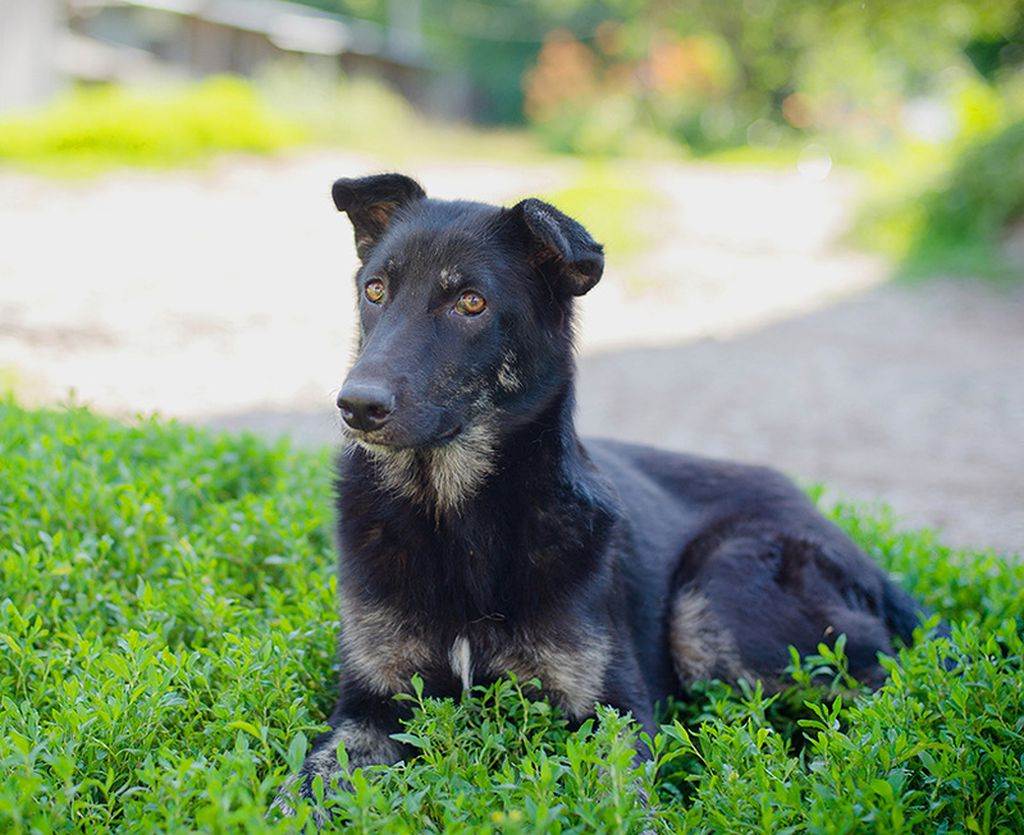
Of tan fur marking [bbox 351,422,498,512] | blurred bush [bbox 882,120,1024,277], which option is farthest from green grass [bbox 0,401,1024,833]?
blurred bush [bbox 882,120,1024,277]

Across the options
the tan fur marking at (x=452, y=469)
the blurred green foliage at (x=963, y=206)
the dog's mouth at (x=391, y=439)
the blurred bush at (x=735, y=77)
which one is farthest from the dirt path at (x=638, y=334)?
the blurred bush at (x=735, y=77)

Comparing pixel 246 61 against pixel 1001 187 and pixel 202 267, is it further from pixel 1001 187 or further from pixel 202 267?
pixel 1001 187

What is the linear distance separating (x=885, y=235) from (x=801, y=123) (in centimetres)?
1728

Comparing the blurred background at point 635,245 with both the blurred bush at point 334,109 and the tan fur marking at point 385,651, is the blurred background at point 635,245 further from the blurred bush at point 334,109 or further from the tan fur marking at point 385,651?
the tan fur marking at point 385,651

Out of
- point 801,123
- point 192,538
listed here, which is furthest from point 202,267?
point 801,123

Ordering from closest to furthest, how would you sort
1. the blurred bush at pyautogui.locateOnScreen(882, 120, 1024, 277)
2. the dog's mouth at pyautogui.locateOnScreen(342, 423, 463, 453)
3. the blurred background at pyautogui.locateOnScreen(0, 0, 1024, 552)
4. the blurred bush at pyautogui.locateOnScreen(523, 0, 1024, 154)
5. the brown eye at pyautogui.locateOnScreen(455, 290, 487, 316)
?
the dog's mouth at pyautogui.locateOnScreen(342, 423, 463, 453) → the brown eye at pyautogui.locateOnScreen(455, 290, 487, 316) → the blurred background at pyautogui.locateOnScreen(0, 0, 1024, 552) → the blurred bush at pyautogui.locateOnScreen(882, 120, 1024, 277) → the blurred bush at pyautogui.locateOnScreen(523, 0, 1024, 154)

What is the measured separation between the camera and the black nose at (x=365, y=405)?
118 inches

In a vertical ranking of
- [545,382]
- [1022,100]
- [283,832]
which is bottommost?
[283,832]

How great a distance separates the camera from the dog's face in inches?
125

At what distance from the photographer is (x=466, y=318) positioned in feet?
11.1

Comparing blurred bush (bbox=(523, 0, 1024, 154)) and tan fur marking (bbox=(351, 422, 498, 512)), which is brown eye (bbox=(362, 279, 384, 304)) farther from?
blurred bush (bbox=(523, 0, 1024, 154))

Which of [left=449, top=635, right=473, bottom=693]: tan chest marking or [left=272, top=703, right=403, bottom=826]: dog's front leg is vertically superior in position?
[left=449, top=635, right=473, bottom=693]: tan chest marking

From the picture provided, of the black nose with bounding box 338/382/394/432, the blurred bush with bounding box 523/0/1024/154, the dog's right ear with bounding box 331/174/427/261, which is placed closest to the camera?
the black nose with bounding box 338/382/394/432

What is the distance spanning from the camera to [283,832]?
227cm
